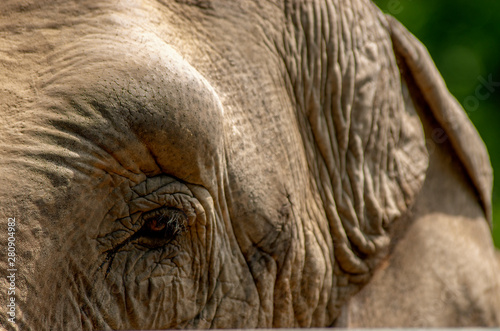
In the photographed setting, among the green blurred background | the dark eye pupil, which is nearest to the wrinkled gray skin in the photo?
the dark eye pupil

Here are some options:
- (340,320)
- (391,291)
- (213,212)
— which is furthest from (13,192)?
(391,291)

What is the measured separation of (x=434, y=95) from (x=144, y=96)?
949 mm

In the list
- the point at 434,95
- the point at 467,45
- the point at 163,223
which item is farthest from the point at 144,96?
the point at 467,45

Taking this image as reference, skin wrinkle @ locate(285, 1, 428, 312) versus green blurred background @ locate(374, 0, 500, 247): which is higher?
skin wrinkle @ locate(285, 1, 428, 312)

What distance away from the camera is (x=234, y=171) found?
1.41 m

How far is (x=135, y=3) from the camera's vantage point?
1.35 meters

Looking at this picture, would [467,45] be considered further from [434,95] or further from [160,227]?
[160,227]

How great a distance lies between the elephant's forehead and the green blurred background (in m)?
3.61

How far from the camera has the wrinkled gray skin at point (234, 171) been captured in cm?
116

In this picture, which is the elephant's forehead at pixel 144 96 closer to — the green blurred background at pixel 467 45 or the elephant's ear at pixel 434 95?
the elephant's ear at pixel 434 95

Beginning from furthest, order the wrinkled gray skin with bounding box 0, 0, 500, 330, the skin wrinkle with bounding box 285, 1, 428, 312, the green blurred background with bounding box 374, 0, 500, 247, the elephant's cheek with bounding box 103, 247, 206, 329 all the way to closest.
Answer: the green blurred background with bounding box 374, 0, 500, 247 < the skin wrinkle with bounding box 285, 1, 428, 312 < the elephant's cheek with bounding box 103, 247, 206, 329 < the wrinkled gray skin with bounding box 0, 0, 500, 330

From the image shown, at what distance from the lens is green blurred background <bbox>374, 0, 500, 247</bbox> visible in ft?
15.7

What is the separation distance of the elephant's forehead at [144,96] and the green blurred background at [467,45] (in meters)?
3.61

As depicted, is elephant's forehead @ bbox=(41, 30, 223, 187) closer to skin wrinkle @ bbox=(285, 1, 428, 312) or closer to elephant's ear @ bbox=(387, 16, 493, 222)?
skin wrinkle @ bbox=(285, 1, 428, 312)
